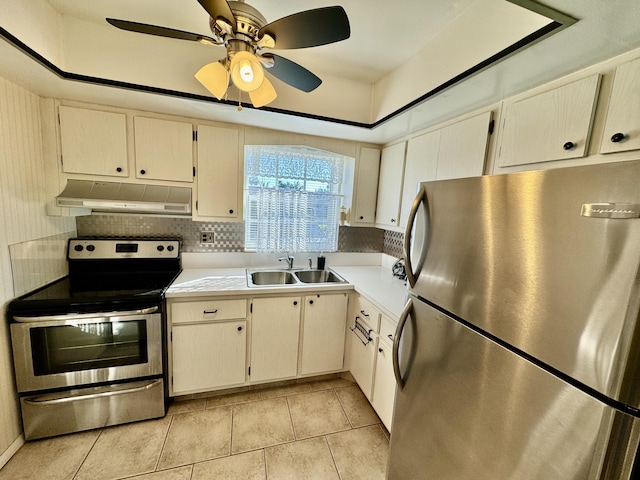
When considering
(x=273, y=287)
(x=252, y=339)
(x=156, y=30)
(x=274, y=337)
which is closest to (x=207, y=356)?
(x=252, y=339)

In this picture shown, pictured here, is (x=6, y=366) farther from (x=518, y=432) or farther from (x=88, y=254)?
(x=518, y=432)

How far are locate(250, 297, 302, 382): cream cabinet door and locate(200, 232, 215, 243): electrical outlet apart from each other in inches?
31.8

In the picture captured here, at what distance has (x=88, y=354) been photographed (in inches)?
66.2

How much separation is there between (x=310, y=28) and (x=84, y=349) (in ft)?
7.30

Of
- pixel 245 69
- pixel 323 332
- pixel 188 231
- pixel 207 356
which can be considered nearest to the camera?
pixel 245 69

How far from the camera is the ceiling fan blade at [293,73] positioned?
4.06ft

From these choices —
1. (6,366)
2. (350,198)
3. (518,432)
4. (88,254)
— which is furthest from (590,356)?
(88,254)

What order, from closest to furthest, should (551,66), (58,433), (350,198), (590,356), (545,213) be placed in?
1. (590,356)
2. (545,213)
3. (551,66)
4. (58,433)
5. (350,198)

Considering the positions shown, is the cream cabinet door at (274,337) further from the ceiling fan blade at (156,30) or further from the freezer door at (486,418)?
the ceiling fan blade at (156,30)

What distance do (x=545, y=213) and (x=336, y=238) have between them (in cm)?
209

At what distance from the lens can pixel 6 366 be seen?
59.7 inches

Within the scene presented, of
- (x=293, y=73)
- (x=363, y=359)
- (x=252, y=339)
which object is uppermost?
(x=293, y=73)

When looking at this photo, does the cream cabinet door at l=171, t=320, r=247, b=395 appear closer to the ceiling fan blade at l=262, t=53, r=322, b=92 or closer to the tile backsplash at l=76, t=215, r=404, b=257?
the tile backsplash at l=76, t=215, r=404, b=257

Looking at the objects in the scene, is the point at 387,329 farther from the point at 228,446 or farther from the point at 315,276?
the point at 228,446
